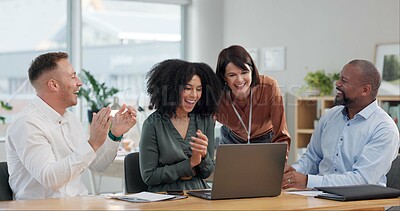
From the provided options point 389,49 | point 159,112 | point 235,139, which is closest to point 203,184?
point 159,112

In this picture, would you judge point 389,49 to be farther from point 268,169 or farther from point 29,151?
point 29,151

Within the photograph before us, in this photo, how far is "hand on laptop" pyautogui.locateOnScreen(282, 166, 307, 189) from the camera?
3.52 meters

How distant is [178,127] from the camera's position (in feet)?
11.7

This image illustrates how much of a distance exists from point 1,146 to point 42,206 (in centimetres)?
413

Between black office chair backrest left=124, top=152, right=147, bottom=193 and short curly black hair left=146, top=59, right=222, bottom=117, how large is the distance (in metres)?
0.30

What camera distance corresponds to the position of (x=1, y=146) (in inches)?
264

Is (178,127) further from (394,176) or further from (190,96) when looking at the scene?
(394,176)

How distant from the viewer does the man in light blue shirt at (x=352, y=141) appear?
3.60m

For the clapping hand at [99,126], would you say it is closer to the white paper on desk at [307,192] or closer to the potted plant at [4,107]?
the white paper on desk at [307,192]

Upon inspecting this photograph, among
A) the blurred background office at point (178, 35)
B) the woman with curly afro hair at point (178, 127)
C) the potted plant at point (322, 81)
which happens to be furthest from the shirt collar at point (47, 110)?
the potted plant at point (322, 81)

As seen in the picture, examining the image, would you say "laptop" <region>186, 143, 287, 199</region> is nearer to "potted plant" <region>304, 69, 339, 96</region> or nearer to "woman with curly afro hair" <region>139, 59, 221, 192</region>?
"woman with curly afro hair" <region>139, 59, 221, 192</region>

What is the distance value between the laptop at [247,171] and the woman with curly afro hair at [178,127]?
0.98 ft

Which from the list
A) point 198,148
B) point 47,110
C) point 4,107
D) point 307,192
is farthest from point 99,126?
point 4,107

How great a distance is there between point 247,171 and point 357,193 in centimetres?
49
